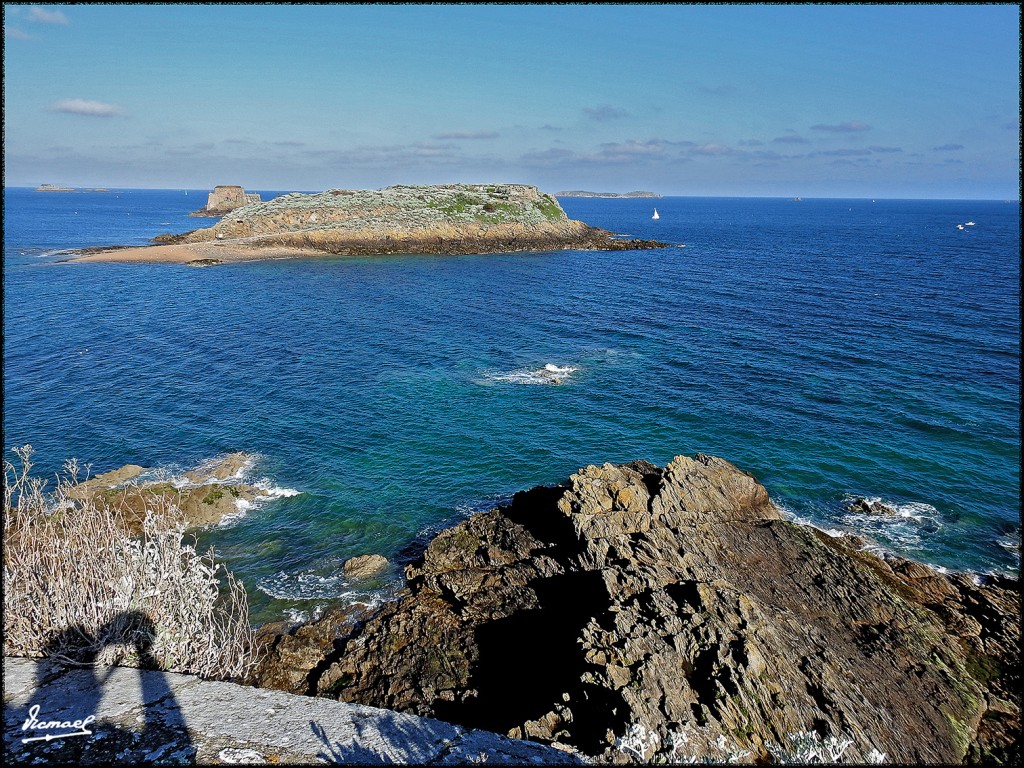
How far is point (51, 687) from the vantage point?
13344mm

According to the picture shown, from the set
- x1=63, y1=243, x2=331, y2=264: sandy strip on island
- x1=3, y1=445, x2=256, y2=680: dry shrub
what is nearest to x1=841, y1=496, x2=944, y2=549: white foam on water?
x1=3, y1=445, x2=256, y2=680: dry shrub

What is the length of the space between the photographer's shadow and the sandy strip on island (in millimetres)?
98618

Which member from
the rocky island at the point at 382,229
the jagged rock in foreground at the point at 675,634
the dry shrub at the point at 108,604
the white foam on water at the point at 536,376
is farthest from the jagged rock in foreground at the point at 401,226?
the dry shrub at the point at 108,604

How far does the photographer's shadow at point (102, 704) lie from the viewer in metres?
11.5

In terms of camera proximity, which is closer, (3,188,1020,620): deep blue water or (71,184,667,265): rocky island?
(3,188,1020,620): deep blue water

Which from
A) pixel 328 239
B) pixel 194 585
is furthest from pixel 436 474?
pixel 328 239

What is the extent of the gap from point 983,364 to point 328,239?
106197mm

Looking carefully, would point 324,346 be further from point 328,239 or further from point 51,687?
point 328,239

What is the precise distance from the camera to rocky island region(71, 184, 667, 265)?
113 metres

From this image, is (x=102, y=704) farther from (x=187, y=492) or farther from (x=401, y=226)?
(x=401, y=226)

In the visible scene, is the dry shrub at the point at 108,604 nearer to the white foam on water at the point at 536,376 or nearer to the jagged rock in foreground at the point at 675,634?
the jagged rock in foreground at the point at 675,634

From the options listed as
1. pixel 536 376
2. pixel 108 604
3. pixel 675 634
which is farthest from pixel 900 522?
→ pixel 108 604

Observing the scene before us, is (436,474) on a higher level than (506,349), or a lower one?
lower

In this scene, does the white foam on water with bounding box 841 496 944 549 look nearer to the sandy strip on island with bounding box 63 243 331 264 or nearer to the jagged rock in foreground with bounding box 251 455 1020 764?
the jagged rock in foreground with bounding box 251 455 1020 764
